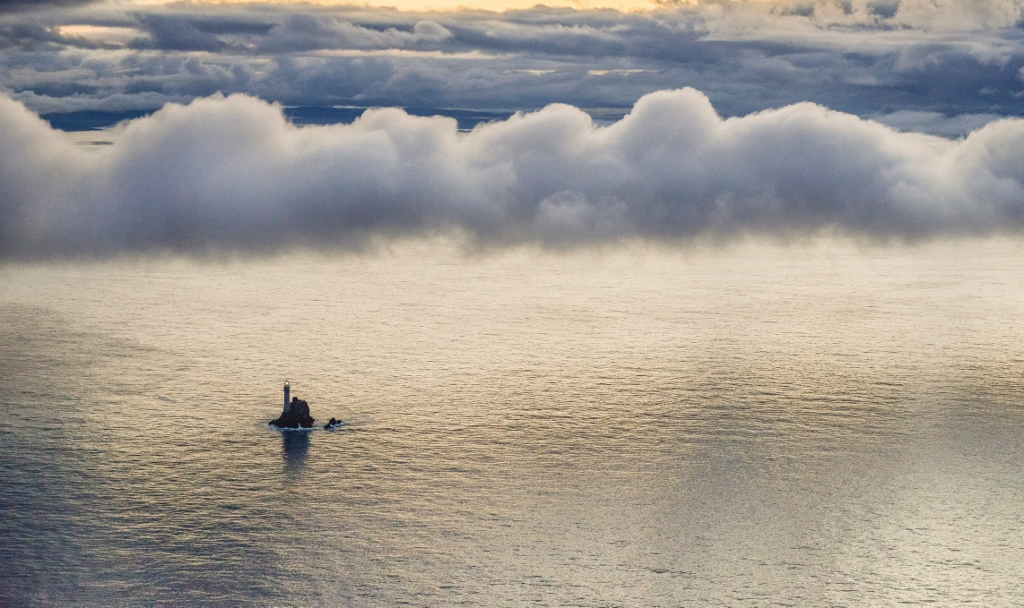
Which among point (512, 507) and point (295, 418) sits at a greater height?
point (512, 507)

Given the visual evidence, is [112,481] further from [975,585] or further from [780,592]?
[975,585]

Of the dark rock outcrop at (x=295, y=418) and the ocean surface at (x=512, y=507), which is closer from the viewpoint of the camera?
the ocean surface at (x=512, y=507)

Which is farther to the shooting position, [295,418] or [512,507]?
[295,418]

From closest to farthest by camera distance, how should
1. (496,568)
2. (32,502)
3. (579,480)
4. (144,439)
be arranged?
(496,568)
(32,502)
(579,480)
(144,439)

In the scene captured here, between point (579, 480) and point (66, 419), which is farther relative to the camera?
point (66, 419)

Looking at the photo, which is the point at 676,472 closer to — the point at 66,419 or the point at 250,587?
the point at 250,587

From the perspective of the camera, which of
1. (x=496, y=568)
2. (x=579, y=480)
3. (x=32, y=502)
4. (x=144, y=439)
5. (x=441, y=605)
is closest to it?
(x=441, y=605)

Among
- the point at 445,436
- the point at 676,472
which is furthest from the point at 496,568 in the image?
the point at 445,436

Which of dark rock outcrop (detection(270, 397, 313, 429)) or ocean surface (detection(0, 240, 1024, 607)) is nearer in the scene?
ocean surface (detection(0, 240, 1024, 607))
